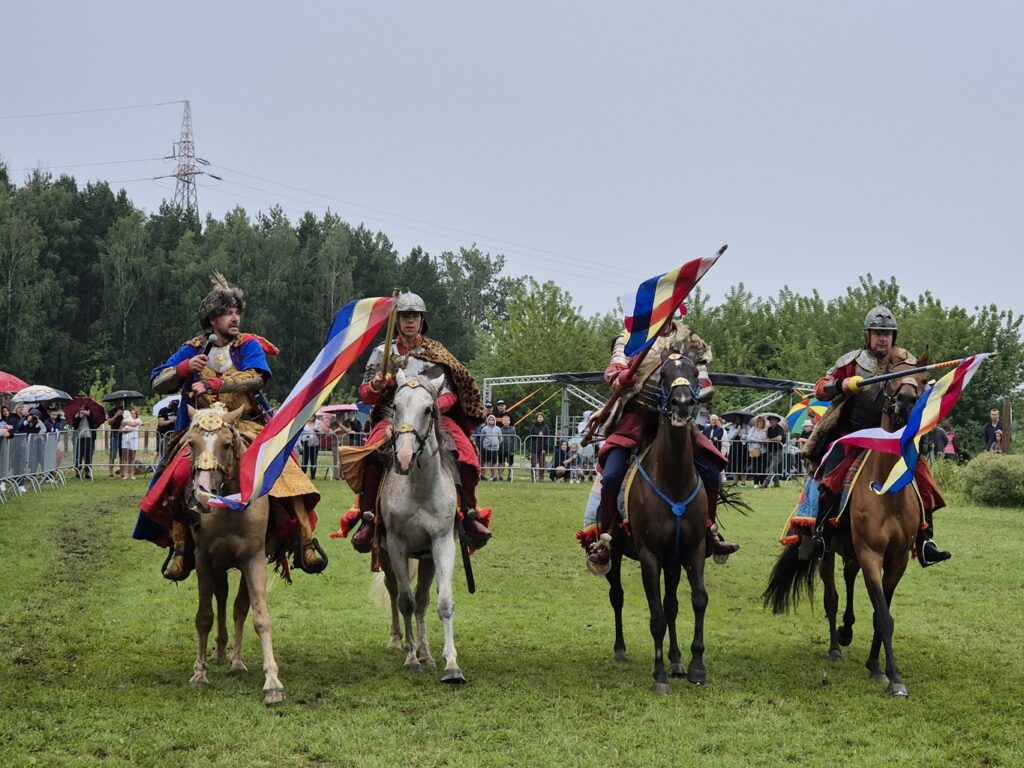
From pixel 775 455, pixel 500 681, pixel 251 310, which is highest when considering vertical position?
pixel 251 310

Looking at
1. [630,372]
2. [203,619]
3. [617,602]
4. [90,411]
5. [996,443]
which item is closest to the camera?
[203,619]

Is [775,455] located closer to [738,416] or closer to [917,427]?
[738,416]

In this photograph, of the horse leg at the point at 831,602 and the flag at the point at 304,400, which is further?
the horse leg at the point at 831,602

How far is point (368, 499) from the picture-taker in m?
10.8

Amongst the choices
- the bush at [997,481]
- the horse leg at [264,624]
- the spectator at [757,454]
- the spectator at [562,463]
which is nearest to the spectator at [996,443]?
the bush at [997,481]

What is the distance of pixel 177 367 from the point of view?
9688 millimetres

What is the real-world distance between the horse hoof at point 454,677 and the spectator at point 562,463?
22.1 meters

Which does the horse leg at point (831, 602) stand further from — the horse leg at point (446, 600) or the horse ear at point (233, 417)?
the horse ear at point (233, 417)

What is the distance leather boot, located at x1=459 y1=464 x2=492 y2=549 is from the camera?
1054 cm

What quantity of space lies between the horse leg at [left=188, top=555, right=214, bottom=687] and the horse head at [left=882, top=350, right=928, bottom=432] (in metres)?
5.83

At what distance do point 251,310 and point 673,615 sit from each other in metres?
61.5

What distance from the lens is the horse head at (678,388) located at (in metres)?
9.47

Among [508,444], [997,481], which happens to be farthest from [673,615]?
[508,444]

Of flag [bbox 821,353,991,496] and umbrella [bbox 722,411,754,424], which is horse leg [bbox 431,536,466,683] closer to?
flag [bbox 821,353,991,496]
